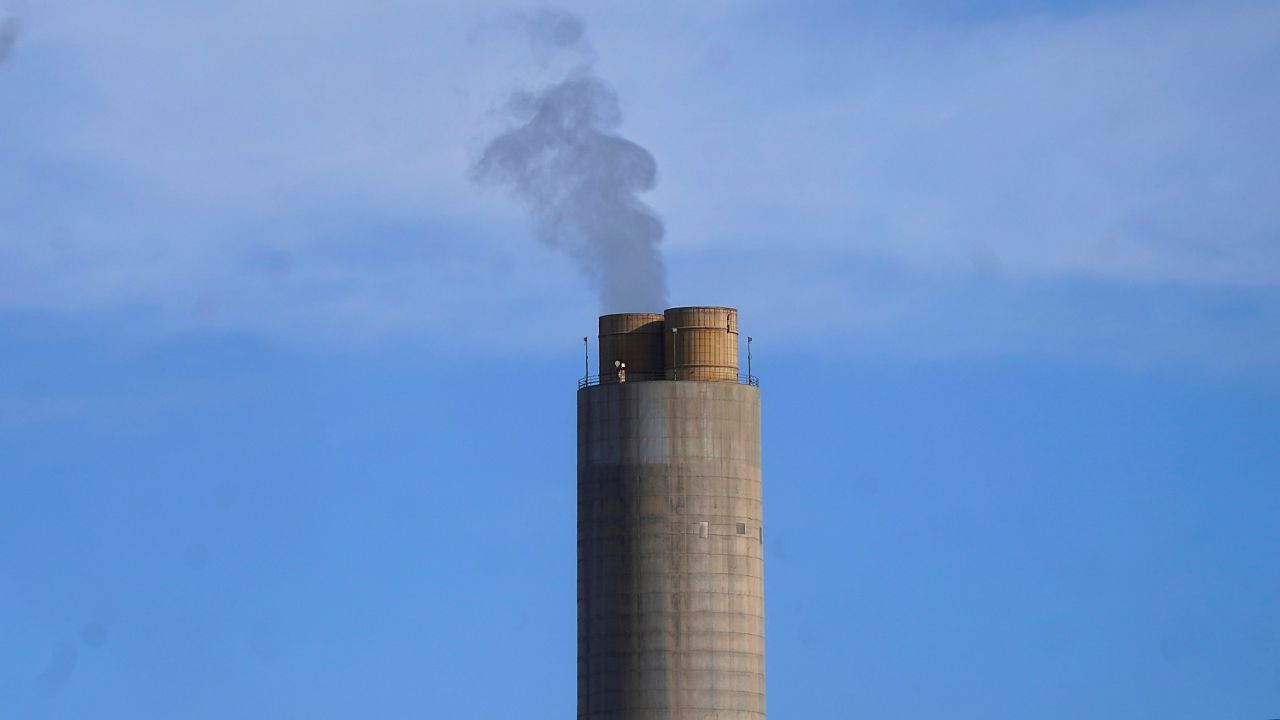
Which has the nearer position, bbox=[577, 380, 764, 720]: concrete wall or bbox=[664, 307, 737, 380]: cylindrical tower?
bbox=[577, 380, 764, 720]: concrete wall

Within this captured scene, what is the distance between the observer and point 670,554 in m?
138

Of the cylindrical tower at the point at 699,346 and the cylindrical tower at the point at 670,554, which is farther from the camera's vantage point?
the cylindrical tower at the point at 699,346

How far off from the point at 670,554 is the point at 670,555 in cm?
5

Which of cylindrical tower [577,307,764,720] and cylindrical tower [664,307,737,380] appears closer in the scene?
cylindrical tower [577,307,764,720]

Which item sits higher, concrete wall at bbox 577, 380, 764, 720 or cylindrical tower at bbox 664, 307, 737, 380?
cylindrical tower at bbox 664, 307, 737, 380

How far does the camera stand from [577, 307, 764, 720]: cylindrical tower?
13738 centimetres

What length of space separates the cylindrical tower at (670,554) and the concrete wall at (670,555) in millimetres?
48

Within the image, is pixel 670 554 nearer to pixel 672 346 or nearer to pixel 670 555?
pixel 670 555

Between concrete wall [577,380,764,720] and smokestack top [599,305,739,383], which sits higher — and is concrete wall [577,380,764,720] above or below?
below

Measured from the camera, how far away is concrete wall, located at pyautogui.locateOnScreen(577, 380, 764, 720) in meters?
137

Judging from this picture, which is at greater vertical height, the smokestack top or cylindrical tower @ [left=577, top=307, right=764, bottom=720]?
the smokestack top

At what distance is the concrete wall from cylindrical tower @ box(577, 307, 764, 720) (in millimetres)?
48

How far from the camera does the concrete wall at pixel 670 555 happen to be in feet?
451

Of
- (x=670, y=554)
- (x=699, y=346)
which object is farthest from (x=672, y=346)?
(x=670, y=554)
